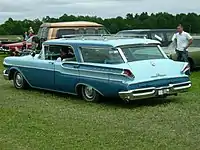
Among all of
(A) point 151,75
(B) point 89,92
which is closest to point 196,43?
(B) point 89,92

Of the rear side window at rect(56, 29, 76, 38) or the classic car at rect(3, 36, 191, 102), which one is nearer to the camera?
the classic car at rect(3, 36, 191, 102)

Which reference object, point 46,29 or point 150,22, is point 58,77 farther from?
point 150,22

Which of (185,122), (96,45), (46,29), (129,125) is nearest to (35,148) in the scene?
(129,125)

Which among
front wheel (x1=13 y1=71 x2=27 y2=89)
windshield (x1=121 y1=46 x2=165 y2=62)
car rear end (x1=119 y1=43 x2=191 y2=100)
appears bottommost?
front wheel (x1=13 y1=71 x2=27 y2=89)

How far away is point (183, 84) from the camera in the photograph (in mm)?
10719

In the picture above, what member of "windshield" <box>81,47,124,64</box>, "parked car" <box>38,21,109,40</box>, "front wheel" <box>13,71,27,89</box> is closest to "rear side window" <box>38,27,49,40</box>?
"parked car" <box>38,21,109,40</box>

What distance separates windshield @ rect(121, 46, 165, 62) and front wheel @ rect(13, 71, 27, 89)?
11.9ft

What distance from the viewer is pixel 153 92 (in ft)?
33.3

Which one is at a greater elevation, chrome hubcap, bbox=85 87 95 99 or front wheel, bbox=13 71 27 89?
chrome hubcap, bbox=85 87 95 99

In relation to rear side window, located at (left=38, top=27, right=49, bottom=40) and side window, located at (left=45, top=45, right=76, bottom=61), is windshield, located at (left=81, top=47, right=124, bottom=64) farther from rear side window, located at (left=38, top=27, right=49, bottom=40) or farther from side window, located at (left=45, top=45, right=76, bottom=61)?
rear side window, located at (left=38, top=27, right=49, bottom=40)

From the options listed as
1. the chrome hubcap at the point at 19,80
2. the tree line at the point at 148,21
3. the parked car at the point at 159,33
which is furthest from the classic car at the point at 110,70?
the tree line at the point at 148,21

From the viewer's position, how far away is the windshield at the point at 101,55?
1050cm

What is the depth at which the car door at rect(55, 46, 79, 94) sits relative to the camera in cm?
1119

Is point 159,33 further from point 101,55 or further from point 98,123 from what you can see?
point 98,123
